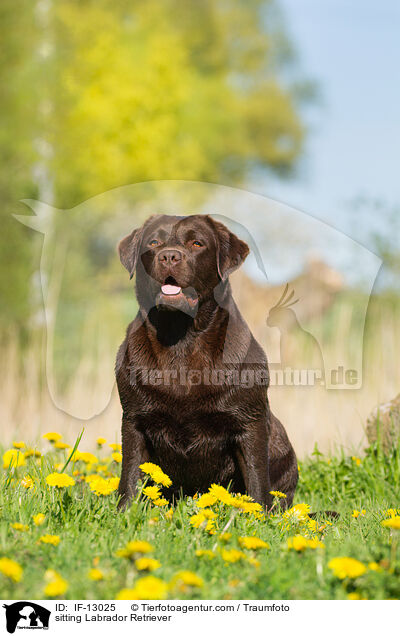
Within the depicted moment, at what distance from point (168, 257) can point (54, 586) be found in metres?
1.57

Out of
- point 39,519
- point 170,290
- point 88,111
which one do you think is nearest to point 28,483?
point 39,519

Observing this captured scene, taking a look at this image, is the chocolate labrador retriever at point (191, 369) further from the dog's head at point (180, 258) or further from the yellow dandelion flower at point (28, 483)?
the yellow dandelion flower at point (28, 483)

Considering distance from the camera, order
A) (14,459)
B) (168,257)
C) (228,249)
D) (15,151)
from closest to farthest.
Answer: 1. (168,257)
2. (228,249)
3. (14,459)
4. (15,151)

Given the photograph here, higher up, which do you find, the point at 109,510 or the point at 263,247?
the point at 263,247

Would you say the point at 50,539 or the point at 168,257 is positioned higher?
the point at 168,257

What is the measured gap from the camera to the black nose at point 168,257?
3082mm

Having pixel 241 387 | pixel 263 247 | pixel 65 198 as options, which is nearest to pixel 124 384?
pixel 241 387

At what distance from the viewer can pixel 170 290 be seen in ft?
10.3

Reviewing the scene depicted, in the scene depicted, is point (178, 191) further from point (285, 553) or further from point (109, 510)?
point (285, 553)

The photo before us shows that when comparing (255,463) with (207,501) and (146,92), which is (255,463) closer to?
(207,501)

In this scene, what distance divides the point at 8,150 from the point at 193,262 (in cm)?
999

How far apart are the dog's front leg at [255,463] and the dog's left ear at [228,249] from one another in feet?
2.51

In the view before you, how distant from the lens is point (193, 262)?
3.16 meters

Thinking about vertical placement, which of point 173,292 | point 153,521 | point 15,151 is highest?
point 15,151
